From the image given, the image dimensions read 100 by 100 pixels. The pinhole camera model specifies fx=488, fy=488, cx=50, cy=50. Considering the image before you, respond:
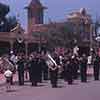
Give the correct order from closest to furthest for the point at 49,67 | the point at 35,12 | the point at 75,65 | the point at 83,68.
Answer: the point at 49,67 → the point at 75,65 → the point at 83,68 → the point at 35,12

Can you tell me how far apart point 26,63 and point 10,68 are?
12.6 feet

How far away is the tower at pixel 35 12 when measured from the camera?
85.1m

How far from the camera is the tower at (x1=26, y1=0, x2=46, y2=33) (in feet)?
279

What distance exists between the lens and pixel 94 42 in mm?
74688

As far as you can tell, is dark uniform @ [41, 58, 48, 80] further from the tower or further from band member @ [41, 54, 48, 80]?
the tower

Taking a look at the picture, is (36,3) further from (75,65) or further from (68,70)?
(68,70)

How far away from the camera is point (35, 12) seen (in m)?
86.1

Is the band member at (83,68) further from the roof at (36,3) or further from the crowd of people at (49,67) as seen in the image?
the roof at (36,3)

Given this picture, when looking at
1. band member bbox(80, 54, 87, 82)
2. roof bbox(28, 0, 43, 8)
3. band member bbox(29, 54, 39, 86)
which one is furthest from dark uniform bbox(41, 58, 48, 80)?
roof bbox(28, 0, 43, 8)

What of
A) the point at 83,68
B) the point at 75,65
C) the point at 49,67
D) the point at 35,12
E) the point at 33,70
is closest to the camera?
the point at 49,67

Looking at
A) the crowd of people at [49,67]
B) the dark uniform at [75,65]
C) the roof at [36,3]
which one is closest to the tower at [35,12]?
the roof at [36,3]

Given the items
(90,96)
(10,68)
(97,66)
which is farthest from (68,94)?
(97,66)

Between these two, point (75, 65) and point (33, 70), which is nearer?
point (33, 70)

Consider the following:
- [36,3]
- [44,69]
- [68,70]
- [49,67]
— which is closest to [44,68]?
[44,69]
